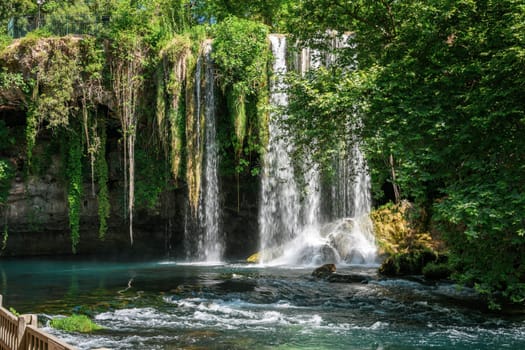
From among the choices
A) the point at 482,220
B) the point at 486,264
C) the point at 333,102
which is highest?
the point at 333,102

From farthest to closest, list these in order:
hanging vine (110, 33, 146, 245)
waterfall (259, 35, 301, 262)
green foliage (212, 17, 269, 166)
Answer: waterfall (259, 35, 301, 262)
hanging vine (110, 33, 146, 245)
green foliage (212, 17, 269, 166)

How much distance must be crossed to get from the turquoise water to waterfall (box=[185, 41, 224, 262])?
4.83 metres

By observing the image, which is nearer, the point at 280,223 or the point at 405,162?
the point at 405,162

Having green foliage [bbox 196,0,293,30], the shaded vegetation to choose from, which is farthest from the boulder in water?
green foliage [bbox 196,0,293,30]

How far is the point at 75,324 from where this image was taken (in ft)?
30.4

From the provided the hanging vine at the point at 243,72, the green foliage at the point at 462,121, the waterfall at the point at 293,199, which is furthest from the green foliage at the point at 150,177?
the green foliage at the point at 462,121

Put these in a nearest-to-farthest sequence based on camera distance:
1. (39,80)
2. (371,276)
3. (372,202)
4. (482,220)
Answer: (482,220) → (371,276) → (39,80) → (372,202)

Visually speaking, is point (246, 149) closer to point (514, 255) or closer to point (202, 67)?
point (202, 67)

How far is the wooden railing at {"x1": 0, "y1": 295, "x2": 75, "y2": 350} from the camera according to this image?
15.5 feet

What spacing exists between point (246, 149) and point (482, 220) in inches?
534

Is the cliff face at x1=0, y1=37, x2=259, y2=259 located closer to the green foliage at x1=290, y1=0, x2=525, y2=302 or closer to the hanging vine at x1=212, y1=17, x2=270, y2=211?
the hanging vine at x1=212, y1=17, x2=270, y2=211

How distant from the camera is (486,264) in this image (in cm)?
899

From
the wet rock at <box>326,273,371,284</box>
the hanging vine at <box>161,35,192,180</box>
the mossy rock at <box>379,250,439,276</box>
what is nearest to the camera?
the wet rock at <box>326,273,371,284</box>

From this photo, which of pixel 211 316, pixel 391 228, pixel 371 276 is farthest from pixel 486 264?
pixel 391 228
